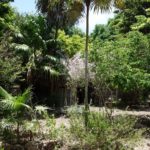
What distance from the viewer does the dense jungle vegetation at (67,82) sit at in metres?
15.2

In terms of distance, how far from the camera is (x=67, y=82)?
28.4 meters

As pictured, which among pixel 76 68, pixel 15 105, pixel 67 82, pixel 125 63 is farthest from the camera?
pixel 76 68

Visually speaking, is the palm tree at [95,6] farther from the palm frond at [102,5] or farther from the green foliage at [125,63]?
the green foliage at [125,63]

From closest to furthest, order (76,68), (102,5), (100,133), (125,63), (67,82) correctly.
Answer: (100,133), (102,5), (125,63), (67,82), (76,68)

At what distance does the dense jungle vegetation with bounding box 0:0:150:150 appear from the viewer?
15156 mm

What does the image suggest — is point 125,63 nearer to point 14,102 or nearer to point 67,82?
point 14,102

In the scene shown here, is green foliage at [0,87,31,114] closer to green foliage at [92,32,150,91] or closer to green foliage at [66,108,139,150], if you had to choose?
green foliage at [66,108,139,150]

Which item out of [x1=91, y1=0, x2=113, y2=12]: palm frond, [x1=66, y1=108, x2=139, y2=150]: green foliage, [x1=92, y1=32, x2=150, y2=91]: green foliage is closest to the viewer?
[x1=66, y1=108, x2=139, y2=150]: green foliage

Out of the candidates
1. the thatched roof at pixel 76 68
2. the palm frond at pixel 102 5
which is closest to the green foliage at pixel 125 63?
the palm frond at pixel 102 5

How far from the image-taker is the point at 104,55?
20125 mm

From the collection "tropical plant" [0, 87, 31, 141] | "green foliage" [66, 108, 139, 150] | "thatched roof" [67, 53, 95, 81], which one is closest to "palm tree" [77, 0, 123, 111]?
"green foliage" [66, 108, 139, 150]

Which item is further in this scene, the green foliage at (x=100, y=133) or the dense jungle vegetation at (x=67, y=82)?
the dense jungle vegetation at (x=67, y=82)

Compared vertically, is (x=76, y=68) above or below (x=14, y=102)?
above

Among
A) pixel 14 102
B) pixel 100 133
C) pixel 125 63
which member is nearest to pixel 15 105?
pixel 14 102
